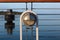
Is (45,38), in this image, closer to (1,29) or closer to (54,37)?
(54,37)

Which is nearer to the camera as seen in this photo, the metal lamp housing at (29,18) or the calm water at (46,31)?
the metal lamp housing at (29,18)

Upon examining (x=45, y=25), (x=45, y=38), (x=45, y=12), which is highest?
(x=45, y=12)

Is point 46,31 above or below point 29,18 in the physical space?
below

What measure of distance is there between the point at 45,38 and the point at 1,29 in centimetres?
85

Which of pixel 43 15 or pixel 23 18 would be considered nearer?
pixel 23 18

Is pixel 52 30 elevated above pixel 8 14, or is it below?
below

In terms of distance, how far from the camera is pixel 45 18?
11.7 feet

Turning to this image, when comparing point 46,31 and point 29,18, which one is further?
point 46,31

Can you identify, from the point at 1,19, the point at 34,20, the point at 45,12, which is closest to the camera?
the point at 34,20

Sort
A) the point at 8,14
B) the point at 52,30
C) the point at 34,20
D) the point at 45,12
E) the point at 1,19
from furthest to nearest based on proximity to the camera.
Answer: the point at 52,30
the point at 45,12
the point at 1,19
the point at 8,14
the point at 34,20

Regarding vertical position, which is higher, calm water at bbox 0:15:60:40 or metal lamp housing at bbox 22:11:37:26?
metal lamp housing at bbox 22:11:37:26

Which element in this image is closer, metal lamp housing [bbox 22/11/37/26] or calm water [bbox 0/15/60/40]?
metal lamp housing [bbox 22/11/37/26]

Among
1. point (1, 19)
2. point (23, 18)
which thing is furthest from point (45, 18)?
point (23, 18)

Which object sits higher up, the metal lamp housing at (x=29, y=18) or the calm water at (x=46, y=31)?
the metal lamp housing at (x=29, y=18)
